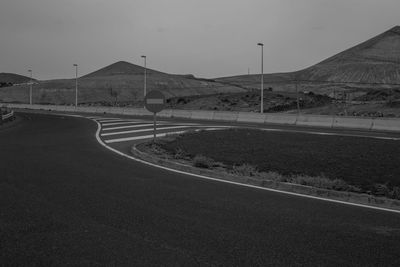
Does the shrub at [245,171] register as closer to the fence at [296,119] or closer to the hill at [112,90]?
the fence at [296,119]

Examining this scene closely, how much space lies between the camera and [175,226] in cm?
604

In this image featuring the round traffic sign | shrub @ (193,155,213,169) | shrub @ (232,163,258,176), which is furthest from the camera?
the round traffic sign

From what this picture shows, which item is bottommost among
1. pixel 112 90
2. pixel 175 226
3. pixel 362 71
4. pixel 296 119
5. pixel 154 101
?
pixel 175 226

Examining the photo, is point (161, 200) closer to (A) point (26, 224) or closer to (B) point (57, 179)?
(A) point (26, 224)

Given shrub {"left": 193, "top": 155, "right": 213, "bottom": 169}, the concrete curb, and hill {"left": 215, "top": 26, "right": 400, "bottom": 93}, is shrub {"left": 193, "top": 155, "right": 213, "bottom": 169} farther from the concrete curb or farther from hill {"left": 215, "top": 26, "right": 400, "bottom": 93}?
hill {"left": 215, "top": 26, "right": 400, "bottom": 93}

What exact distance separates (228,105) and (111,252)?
181ft

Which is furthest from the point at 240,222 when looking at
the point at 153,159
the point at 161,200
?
the point at 153,159

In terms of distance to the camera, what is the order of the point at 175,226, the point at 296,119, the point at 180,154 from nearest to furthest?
1. the point at 175,226
2. the point at 180,154
3. the point at 296,119

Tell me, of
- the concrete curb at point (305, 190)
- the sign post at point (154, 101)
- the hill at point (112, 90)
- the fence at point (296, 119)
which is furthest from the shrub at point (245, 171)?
the hill at point (112, 90)

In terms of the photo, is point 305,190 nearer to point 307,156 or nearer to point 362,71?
point 307,156

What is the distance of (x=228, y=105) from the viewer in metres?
59.9

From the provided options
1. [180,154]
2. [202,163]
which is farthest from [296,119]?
[202,163]

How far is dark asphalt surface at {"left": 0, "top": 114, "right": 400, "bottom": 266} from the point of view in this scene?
4.91 meters

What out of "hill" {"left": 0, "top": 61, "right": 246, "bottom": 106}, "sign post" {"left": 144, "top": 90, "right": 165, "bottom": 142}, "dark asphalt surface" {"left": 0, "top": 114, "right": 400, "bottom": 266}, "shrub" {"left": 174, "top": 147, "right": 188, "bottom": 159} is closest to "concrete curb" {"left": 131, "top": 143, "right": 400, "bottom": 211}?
"dark asphalt surface" {"left": 0, "top": 114, "right": 400, "bottom": 266}
